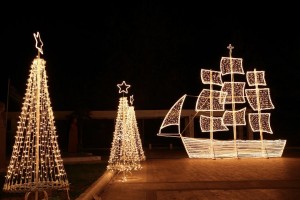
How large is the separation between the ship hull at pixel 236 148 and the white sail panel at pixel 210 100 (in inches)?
69.7

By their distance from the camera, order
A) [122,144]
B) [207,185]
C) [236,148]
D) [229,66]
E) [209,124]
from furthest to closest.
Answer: [229,66]
[209,124]
[236,148]
[122,144]
[207,185]

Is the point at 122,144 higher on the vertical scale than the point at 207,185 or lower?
higher

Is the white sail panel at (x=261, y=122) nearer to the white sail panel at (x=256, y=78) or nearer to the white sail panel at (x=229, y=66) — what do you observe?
the white sail panel at (x=256, y=78)

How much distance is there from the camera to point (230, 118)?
946 inches

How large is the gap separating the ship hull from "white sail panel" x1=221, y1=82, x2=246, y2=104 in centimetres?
224

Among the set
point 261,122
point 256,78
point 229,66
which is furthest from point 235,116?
point 229,66

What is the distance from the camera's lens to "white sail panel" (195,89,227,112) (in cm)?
2377

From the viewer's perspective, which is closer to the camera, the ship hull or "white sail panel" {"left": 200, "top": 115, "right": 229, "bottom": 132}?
the ship hull

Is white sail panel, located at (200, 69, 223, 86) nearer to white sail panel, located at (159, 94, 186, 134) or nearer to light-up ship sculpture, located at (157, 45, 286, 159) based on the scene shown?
light-up ship sculpture, located at (157, 45, 286, 159)

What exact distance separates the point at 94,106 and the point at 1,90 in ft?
27.3

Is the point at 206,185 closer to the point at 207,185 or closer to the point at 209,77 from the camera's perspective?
the point at 207,185

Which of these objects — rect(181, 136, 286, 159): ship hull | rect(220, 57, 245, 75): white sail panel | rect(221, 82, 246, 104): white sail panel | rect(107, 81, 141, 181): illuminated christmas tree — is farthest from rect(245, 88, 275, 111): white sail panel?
rect(107, 81, 141, 181): illuminated christmas tree

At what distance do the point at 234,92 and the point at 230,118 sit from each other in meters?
1.41

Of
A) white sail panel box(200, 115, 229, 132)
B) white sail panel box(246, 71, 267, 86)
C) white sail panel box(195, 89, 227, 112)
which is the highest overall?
white sail panel box(246, 71, 267, 86)
